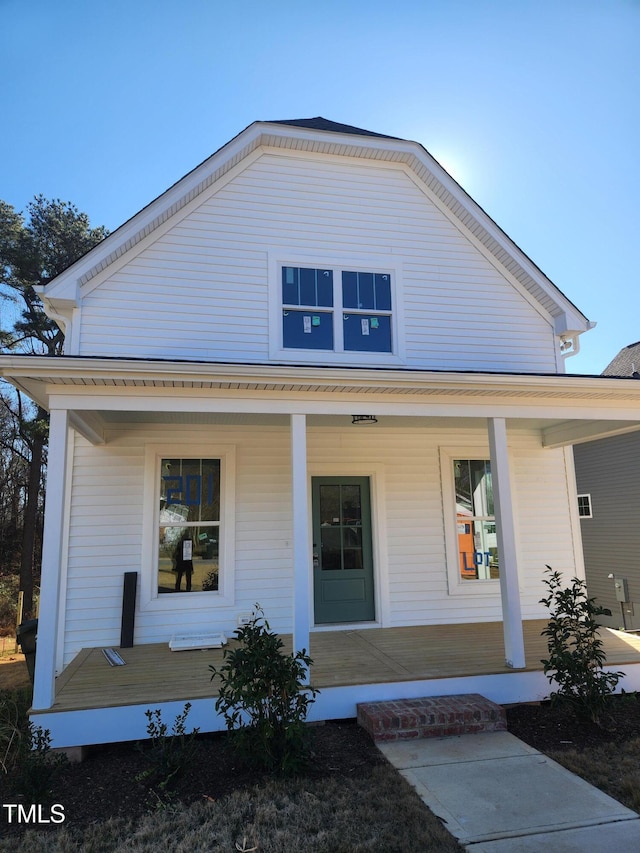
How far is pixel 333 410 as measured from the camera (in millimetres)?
5523

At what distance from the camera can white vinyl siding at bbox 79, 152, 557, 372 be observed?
22.0 ft

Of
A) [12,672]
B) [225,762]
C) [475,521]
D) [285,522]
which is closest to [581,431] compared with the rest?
[475,521]

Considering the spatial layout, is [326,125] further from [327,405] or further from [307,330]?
[327,405]

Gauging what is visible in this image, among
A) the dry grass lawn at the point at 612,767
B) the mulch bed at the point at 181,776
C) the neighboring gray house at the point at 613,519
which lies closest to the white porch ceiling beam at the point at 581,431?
the dry grass lawn at the point at 612,767

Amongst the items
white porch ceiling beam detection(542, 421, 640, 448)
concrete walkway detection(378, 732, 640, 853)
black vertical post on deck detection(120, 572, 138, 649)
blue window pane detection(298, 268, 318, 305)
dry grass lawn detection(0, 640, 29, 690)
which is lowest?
dry grass lawn detection(0, 640, 29, 690)

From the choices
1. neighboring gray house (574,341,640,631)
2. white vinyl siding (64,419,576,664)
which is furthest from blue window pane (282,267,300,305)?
neighboring gray house (574,341,640,631)

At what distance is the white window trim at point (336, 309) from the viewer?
6.92 meters

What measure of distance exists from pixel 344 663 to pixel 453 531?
9.19 ft

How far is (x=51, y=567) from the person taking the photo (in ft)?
15.2

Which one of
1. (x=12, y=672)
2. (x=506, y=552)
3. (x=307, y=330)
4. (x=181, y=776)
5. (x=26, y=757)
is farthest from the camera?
(x=12, y=672)

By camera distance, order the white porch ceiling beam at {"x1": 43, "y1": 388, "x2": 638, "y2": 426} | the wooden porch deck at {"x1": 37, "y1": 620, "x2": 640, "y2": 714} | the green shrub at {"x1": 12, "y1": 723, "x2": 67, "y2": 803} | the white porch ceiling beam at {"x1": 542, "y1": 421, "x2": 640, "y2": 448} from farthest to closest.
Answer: the white porch ceiling beam at {"x1": 542, "y1": 421, "x2": 640, "y2": 448} < the white porch ceiling beam at {"x1": 43, "y1": 388, "x2": 638, "y2": 426} < the wooden porch deck at {"x1": 37, "y1": 620, "x2": 640, "y2": 714} < the green shrub at {"x1": 12, "y1": 723, "x2": 67, "y2": 803}

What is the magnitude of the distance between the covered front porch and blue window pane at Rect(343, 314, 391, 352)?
3717 millimetres

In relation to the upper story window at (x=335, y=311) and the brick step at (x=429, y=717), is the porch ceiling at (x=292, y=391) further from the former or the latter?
the brick step at (x=429, y=717)

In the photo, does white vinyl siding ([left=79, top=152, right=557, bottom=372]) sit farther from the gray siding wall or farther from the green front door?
the gray siding wall
